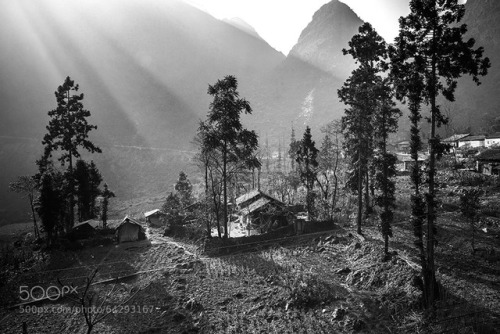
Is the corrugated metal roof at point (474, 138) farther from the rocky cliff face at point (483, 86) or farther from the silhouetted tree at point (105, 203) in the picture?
the silhouetted tree at point (105, 203)

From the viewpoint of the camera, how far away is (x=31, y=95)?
579 feet

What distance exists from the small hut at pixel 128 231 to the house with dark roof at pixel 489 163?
47.7 m

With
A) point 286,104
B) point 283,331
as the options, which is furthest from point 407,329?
point 286,104

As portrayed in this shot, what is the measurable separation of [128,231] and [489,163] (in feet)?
164

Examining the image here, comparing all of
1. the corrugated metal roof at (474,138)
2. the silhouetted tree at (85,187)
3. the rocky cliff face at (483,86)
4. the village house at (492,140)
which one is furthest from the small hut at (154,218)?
the rocky cliff face at (483,86)

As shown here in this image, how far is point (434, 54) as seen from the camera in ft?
42.8

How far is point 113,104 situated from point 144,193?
4430 inches

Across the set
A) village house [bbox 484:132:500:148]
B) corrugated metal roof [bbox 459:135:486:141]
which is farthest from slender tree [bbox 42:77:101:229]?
corrugated metal roof [bbox 459:135:486:141]

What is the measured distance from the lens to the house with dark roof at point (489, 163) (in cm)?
3928

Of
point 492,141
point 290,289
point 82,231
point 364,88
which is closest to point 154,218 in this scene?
point 82,231

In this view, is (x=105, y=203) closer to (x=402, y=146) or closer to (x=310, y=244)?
(x=310, y=244)

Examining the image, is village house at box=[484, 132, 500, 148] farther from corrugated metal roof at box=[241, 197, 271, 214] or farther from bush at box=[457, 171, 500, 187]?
corrugated metal roof at box=[241, 197, 271, 214]

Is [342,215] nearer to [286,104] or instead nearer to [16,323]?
[16,323]

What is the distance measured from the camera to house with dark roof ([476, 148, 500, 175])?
39281mm
